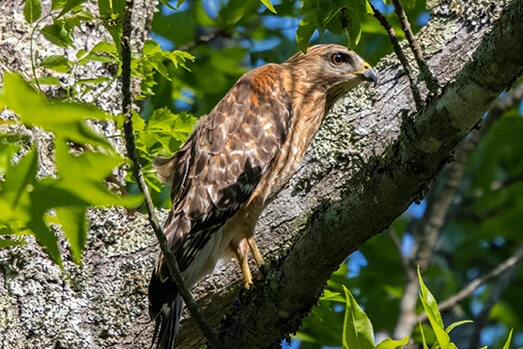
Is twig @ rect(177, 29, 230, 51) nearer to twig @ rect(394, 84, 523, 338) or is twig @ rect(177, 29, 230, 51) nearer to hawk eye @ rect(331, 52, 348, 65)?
hawk eye @ rect(331, 52, 348, 65)

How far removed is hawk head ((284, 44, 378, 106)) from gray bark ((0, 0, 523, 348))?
870mm

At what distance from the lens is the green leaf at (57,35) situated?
3.27 meters

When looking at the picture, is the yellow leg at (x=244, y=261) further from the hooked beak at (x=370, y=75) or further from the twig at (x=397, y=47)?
the twig at (x=397, y=47)

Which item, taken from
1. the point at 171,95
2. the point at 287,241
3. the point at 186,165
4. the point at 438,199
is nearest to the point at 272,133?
the point at 186,165

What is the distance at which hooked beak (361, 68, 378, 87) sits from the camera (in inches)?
165

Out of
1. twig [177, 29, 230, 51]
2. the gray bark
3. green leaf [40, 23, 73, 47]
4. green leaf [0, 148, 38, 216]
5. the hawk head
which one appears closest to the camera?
green leaf [0, 148, 38, 216]

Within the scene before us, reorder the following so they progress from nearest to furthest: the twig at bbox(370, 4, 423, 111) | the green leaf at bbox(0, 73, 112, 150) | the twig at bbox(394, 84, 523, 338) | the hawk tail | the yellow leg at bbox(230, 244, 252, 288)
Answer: the green leaf at bbox(0, 73, 112, 150) < the twig at bbox(370, 4, 423, 111) < the hawk tail < the yellow leg at bbox(230, 244, 252, 288) < the twig at bbox(394, 84, 523, 338)

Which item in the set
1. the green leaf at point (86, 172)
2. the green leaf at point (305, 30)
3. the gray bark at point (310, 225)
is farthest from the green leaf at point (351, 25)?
the green leaf at point (86, 172)

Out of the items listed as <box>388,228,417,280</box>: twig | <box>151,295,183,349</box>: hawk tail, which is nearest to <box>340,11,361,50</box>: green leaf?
<box>151,295,183,349</box>: hawk tail

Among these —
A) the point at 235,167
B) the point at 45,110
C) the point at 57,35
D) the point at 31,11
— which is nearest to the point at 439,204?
the point at 235,167

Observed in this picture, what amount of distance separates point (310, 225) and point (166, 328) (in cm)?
96

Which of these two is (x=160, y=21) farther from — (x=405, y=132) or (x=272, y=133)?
(x=405, y=132)

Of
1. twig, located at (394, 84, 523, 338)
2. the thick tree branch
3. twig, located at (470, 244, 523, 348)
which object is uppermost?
twig, located at (394, 84, 523, 338)

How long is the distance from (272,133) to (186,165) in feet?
1.69
